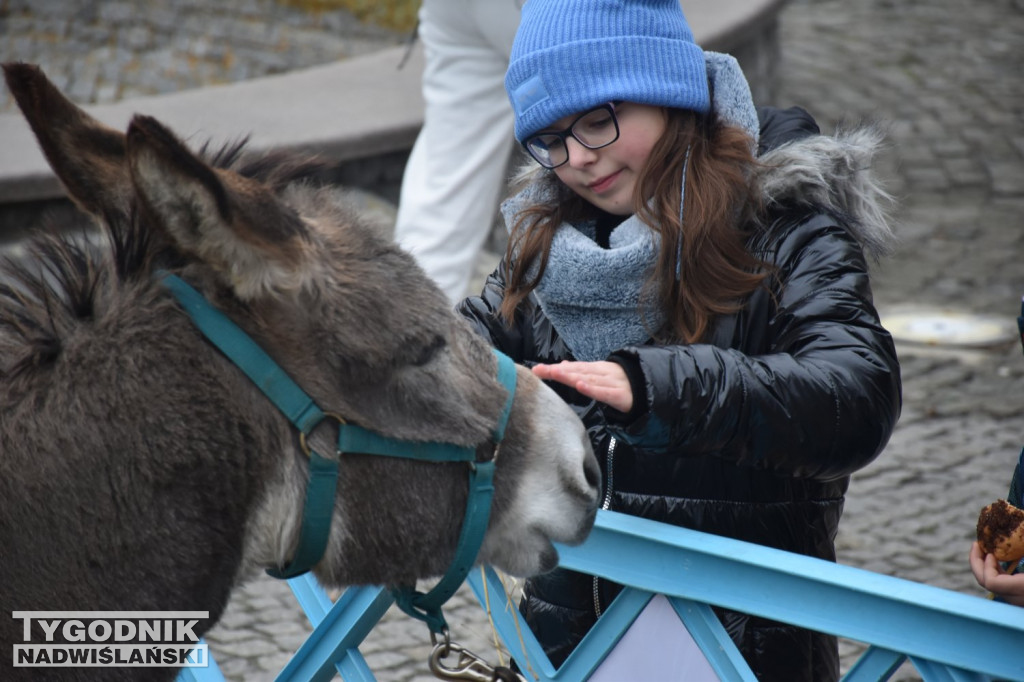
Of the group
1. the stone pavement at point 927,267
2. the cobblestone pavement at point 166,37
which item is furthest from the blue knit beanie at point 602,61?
the cobblestone pavement at point 166,37

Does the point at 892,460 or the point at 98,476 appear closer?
the point at 98,476

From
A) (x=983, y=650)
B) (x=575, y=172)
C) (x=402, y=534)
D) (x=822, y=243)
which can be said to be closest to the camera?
(x=983, y=650)

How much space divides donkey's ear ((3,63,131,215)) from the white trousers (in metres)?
3.46

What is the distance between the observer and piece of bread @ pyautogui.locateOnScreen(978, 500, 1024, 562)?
2053 millimetres

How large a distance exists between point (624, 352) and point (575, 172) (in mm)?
575

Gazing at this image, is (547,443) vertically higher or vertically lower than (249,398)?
lower

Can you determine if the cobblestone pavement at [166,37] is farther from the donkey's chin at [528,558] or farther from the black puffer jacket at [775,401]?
the donkey's chin at [528,558]

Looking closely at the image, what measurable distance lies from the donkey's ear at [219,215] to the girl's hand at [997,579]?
4.38 feet

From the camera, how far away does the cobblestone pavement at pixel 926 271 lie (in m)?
Result: 4.13

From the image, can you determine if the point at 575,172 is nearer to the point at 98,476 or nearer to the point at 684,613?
the point at 684,613

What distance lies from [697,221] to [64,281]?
119 cm

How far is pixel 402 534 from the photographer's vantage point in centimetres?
194

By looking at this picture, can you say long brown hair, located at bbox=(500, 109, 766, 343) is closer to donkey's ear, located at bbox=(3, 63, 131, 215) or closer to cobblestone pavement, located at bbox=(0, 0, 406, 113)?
donkey's ear, located at bbox=(3, 63, 131, 215)

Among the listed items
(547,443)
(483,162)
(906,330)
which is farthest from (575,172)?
(906,330)
